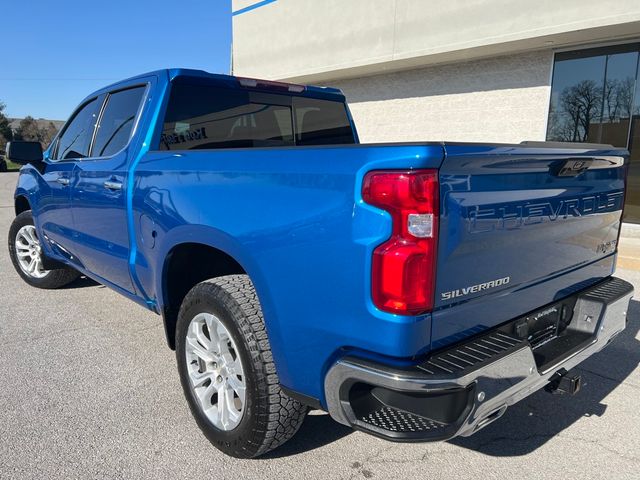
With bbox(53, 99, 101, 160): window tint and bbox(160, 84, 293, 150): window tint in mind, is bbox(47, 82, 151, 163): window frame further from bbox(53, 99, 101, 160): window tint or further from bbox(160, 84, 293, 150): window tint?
bbox(160, 84, 293, 150): window tint

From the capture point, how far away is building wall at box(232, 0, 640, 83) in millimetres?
8266

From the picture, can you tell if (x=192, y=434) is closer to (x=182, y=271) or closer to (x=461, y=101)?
(x=182, y=271)

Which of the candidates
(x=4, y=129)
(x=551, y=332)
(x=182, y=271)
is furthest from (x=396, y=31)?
(x=4, y=129)

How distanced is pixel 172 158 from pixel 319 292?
4.36 ft

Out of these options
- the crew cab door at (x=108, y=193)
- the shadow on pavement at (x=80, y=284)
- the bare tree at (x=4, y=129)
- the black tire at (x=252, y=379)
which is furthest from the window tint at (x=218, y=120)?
the bare tree at (x=4, y=129)

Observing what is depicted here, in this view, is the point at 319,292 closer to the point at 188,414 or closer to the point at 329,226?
the point at 329,226

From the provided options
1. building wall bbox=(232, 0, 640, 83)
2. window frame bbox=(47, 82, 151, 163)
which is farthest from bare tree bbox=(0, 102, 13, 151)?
window frame bbox=(47, 82, 151, 163)

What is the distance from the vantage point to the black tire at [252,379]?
7.19 ft

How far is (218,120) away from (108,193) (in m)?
0.89

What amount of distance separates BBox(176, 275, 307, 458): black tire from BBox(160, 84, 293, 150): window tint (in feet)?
4.15

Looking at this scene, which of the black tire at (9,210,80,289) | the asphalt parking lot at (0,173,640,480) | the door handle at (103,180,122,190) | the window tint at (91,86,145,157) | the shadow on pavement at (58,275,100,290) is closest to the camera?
the asphalt parking lot at (0,173,640,480)

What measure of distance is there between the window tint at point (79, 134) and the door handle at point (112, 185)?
0.79m

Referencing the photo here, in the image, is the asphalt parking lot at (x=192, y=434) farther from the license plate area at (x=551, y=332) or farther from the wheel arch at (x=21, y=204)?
the wheel arch at (x=21, y=204)

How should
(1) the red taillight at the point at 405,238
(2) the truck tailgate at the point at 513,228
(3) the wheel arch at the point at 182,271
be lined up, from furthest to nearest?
(3) the wheel arch at the point at 182,271 → (2) the truck tailgate at the point at 513,228 → (1) the red taillight at the point at 405,238
